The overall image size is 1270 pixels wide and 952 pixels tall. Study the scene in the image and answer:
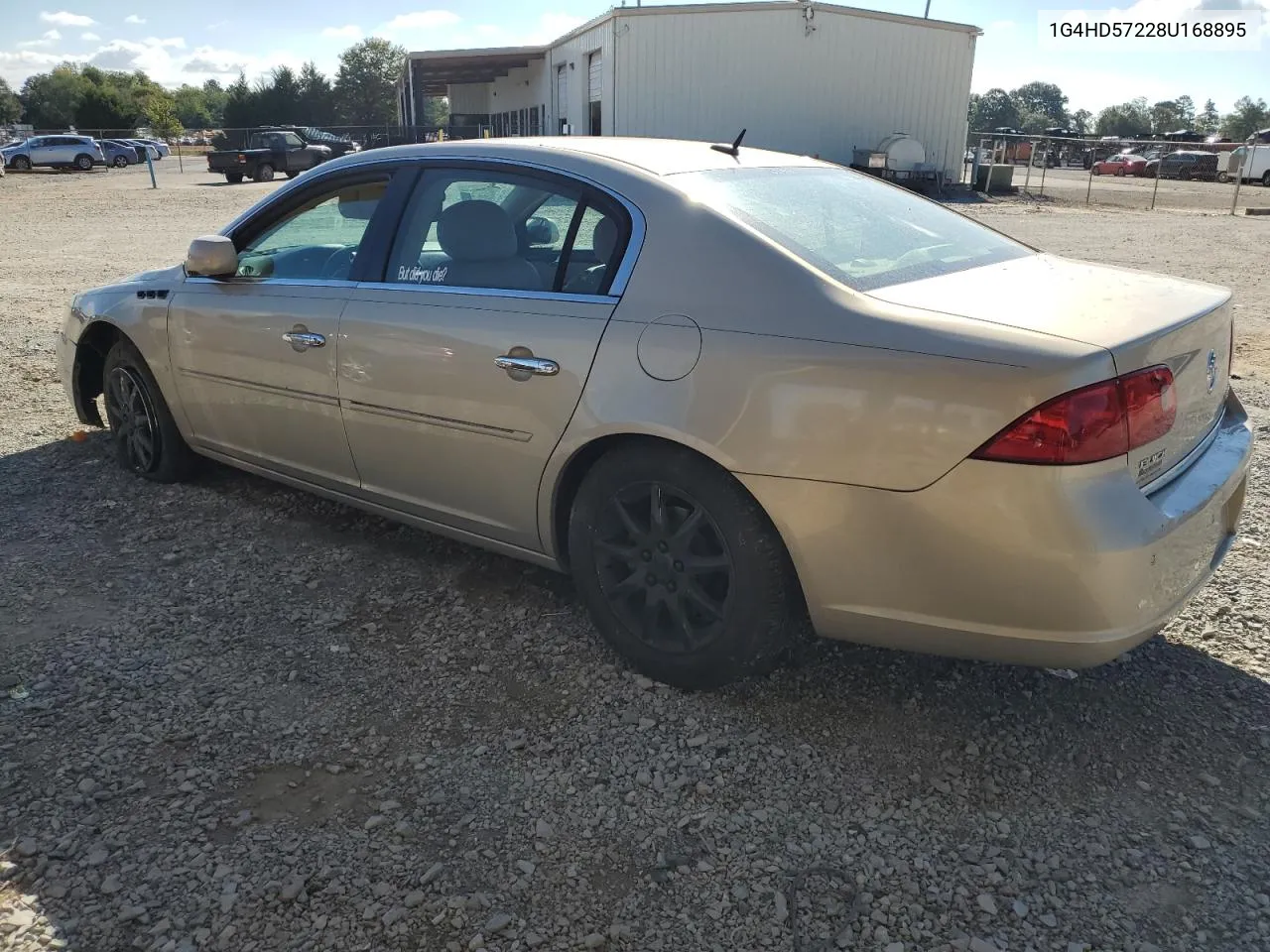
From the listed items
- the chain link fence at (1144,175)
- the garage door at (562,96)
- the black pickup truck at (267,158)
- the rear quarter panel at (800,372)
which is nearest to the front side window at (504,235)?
the rear quarter panel at (800,372)

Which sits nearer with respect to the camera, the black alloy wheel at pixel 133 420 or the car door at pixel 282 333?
the car door at pixel 282 333

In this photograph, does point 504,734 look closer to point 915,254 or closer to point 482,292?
point 482,292

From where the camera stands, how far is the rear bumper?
7.53 feet

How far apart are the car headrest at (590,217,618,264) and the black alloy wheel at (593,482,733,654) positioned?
2.38 feet

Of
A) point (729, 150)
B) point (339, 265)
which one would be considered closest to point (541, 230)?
point (729, 150)

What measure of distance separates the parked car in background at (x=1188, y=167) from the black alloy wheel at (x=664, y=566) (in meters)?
42.3

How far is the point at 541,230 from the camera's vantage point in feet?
10.8

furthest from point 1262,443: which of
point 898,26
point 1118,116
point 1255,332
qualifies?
point 1118,116

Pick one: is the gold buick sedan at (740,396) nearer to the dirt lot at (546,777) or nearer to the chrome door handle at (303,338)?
the chrome door handle at (303,338)

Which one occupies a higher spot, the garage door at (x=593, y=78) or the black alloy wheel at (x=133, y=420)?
the garage door at (x=593, y=78)

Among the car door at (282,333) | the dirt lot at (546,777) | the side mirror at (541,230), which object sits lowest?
the dirt lot at (546,777)

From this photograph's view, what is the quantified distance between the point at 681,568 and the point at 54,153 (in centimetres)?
4573

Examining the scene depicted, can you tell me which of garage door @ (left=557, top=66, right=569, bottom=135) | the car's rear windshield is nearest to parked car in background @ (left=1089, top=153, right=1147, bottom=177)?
garage door @ (left=557, top=66, right=569, bottom=135)

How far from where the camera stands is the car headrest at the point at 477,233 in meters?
3.38
